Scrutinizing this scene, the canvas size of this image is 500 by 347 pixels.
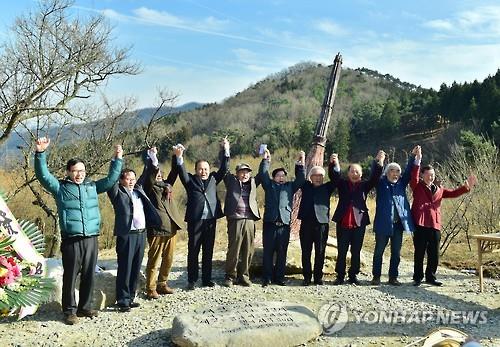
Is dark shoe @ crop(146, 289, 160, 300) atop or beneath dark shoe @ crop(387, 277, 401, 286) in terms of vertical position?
beneath

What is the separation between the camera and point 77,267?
523cm

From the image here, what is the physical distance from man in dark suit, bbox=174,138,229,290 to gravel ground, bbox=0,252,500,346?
1.33 ft

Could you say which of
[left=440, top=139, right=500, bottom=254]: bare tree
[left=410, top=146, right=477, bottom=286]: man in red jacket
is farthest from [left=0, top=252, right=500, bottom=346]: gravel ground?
[left=440, top=139, right=500, bottom=254]: bare tree

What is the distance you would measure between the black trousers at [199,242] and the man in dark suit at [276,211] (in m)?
0.73

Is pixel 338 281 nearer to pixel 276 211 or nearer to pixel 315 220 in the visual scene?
pixel 315 220

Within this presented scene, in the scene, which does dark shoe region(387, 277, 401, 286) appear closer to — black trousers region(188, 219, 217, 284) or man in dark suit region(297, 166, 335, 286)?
man in dark suit region(297, 166, 335, 286)

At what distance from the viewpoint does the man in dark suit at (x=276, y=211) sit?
21.9 ft

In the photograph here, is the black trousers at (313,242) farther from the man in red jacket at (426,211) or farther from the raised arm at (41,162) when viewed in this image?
the raised arm at (41,162)

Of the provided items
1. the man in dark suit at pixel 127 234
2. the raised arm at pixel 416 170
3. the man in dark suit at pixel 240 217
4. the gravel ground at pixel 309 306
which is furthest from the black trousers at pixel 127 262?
the raised arm at pixel 416 170

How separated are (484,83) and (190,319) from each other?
2490cm

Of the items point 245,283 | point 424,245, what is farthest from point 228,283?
point 424,245

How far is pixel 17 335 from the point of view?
5020 millimetres

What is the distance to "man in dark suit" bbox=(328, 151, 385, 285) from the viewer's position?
6.69m

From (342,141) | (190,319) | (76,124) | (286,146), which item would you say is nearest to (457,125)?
(342,141)
